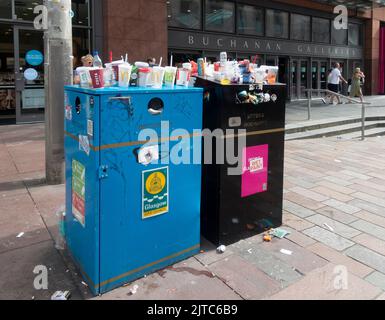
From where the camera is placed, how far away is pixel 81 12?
1081 centimetres

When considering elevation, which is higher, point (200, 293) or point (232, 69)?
point (232, 69)

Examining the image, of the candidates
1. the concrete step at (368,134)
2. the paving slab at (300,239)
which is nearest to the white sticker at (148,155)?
the paving slab at (300,239)

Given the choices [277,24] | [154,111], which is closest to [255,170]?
[154,111]

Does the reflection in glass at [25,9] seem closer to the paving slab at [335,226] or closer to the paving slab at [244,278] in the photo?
the paving slab at [335,226]

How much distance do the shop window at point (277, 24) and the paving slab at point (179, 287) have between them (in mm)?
14942

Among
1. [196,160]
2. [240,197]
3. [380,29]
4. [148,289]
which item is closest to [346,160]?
[240,197]

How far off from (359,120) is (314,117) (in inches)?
50.9

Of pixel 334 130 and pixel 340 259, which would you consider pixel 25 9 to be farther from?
pixel 340 259

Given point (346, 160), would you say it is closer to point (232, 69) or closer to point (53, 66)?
point (232, 69)

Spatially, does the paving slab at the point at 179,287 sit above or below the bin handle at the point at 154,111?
A: below

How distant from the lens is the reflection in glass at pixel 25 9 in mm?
9984

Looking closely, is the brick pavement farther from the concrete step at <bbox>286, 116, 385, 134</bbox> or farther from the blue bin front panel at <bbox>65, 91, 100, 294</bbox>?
the concrete step at <bbox>286, 116, 385, 134</bbox>

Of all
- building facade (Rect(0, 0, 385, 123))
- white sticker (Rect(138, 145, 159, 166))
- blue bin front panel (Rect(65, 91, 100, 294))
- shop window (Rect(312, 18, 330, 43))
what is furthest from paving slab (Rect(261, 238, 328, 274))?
shop window (Rect(312, 18, 330, 43))

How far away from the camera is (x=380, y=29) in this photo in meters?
21.5
